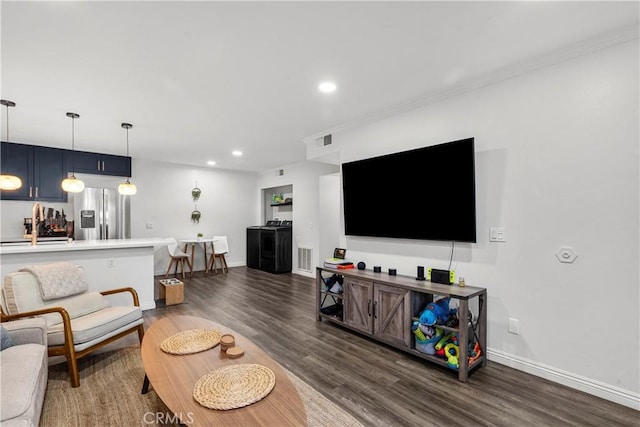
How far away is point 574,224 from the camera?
229 centimetres

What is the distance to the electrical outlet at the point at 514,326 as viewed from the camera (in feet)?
8.38

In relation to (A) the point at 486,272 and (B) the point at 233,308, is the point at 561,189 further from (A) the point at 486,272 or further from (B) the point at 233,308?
(B) the point at 233,308

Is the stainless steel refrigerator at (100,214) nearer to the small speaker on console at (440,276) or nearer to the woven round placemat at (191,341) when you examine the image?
the woven round placemat at (191,341)

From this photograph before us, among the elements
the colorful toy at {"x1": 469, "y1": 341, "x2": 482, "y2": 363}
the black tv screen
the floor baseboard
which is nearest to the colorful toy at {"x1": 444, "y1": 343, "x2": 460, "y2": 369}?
the colorful toy at {"x1": 469, "y1": 341, "x2": 482, "y2": 363}

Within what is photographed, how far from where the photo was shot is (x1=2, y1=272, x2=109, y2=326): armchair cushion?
2.49 m

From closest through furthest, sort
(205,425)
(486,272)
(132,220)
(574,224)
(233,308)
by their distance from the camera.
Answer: (205,425) < (574,224) < (486,272) < (233,308) < (132,220)

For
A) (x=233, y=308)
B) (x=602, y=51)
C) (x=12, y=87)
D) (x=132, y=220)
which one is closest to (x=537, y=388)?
(x=602, y=51)

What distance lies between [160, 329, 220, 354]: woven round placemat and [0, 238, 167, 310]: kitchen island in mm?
2274

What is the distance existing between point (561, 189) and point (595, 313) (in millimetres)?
942

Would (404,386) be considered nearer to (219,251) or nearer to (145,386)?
(145,386)

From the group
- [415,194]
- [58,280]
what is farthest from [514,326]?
[58,280]

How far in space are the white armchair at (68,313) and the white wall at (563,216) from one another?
124 inches

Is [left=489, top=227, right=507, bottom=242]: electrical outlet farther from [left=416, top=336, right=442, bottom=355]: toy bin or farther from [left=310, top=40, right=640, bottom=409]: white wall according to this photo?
[left=416, top=336, right=442, bottom=355]: toy bin

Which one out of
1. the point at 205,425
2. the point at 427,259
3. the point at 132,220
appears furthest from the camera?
the point at 132,220
